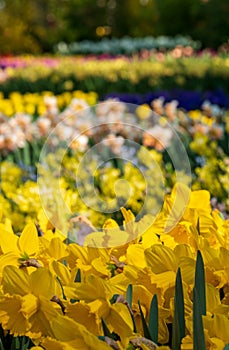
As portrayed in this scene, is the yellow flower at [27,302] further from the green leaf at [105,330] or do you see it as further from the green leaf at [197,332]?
the green leaf at [197,332]

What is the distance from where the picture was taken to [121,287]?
56.0 inches

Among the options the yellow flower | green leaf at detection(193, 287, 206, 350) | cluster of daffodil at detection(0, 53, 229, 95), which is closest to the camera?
green leaf at detection(193, 287, 206, 350)

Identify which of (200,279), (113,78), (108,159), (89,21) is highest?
(200,279)

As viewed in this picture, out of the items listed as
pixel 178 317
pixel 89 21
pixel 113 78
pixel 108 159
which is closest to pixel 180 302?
pixel 178 317

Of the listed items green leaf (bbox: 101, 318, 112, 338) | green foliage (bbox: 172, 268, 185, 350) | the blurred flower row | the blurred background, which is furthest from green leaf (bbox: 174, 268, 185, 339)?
the blurred background

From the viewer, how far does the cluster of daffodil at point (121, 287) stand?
1257 mm

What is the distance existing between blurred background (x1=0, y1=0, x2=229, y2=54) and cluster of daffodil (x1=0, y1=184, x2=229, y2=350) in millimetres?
21084

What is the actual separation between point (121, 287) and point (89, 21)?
26826mm

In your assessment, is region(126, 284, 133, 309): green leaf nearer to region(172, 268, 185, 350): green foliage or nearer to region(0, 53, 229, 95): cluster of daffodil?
region(172, 268, 185, 350): green foliage

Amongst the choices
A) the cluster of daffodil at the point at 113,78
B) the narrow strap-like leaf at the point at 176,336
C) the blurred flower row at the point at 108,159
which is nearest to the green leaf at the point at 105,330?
the narrow strap-like leaf at the point at 176,336

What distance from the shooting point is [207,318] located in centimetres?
128

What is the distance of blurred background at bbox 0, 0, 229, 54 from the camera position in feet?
80.5

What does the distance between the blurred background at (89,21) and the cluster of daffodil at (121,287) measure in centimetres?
2108

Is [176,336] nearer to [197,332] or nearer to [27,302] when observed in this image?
[197,332]
